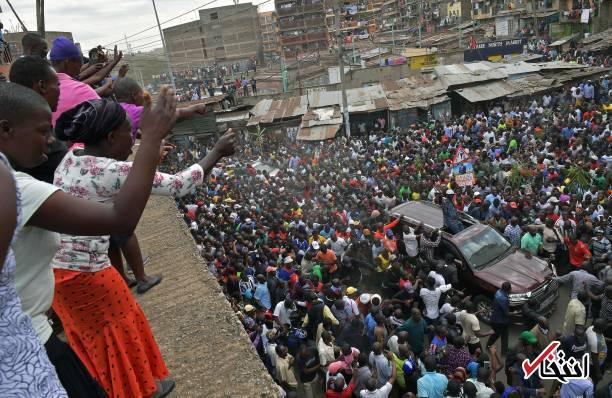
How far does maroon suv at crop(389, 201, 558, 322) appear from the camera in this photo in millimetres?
7570

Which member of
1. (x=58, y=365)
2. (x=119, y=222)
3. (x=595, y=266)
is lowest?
(x=595, y=266)

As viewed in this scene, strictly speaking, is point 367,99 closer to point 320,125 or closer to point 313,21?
point 320,125

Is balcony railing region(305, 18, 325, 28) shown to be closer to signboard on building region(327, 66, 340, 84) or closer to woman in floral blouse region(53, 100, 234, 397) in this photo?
signboard on building region(327, 66, 340, 84)

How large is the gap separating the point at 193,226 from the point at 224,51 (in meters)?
62.0

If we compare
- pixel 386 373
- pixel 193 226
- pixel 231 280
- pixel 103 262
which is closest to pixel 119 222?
pixel 103 262

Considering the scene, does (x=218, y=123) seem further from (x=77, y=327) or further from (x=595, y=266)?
(x=77, y=327)

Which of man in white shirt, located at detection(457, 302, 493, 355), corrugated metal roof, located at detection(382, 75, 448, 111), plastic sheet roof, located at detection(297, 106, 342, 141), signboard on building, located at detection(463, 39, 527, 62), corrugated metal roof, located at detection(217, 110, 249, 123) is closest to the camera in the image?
man in white shirt, located at detection(457, 302, 493, 355)

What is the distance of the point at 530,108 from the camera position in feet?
63.7

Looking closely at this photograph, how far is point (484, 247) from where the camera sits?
27.9 feet

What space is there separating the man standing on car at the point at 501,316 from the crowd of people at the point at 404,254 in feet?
0.09

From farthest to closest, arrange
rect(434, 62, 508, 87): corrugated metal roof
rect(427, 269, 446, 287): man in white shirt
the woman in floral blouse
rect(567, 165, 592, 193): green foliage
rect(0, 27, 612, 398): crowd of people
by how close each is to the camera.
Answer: rect(434, 62, 508, 87): corrugated metal roof < rect(567, 165, 592, 193): green foliage < rect(427, 269, 446, 287): man in white shirt < the woman in floral blouse < rect(0, 27, 612, 398): crowd of people

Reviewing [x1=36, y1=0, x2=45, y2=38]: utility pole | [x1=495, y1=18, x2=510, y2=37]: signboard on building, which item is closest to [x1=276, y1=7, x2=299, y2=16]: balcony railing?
[x1=495, y1=18, x2=510, y2=37]: signboard on building

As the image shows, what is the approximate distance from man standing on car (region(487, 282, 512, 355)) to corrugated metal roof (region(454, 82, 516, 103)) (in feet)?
53.4

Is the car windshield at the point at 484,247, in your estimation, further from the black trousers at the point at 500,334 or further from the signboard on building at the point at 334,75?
the signboard on building at the point at 334,75
